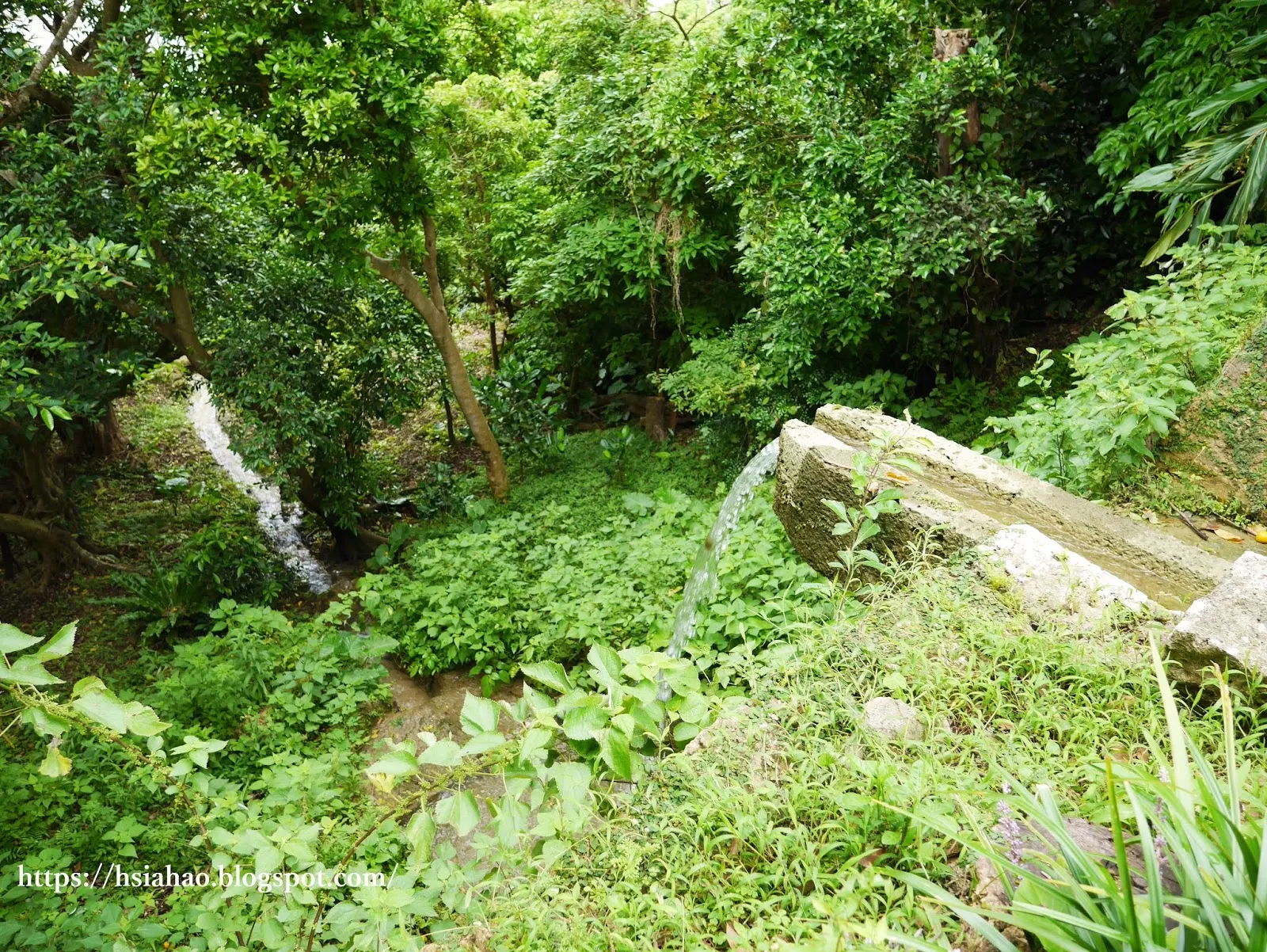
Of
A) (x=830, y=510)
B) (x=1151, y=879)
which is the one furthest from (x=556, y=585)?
(x=1151, y=879)

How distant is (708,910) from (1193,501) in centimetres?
331

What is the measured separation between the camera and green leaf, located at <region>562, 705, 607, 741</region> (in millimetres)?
1699

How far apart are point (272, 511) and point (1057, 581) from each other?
9.35 m

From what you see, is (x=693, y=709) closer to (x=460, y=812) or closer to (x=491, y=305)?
(x=460, y=812)

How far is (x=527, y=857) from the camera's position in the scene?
2.12 meters

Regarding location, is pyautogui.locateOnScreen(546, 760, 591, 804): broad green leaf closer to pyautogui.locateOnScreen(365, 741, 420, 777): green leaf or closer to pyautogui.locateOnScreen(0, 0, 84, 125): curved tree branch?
pyautogui.locateOnScreen(365, 741, 420, 777): green leaf

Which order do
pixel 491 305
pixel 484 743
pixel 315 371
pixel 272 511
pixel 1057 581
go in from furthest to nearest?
1. pixel 491 305
2. pixel 272 511
3. pixel 315 371
4. pixel 1057 581
5. pixel 484 743

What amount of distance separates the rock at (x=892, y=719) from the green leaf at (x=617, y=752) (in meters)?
1.03

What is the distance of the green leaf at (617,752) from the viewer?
5.48 ft

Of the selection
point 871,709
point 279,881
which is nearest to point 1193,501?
point 871,709

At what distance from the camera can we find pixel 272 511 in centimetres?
979

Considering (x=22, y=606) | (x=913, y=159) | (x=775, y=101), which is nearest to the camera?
(x=913, y=159)

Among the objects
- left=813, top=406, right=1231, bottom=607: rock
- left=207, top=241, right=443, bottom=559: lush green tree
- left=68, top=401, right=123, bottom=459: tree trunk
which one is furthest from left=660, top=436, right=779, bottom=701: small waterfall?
left=68, top=401, right=123, bottom=459: tree trunk

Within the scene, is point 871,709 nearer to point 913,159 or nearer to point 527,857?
point 527,857
